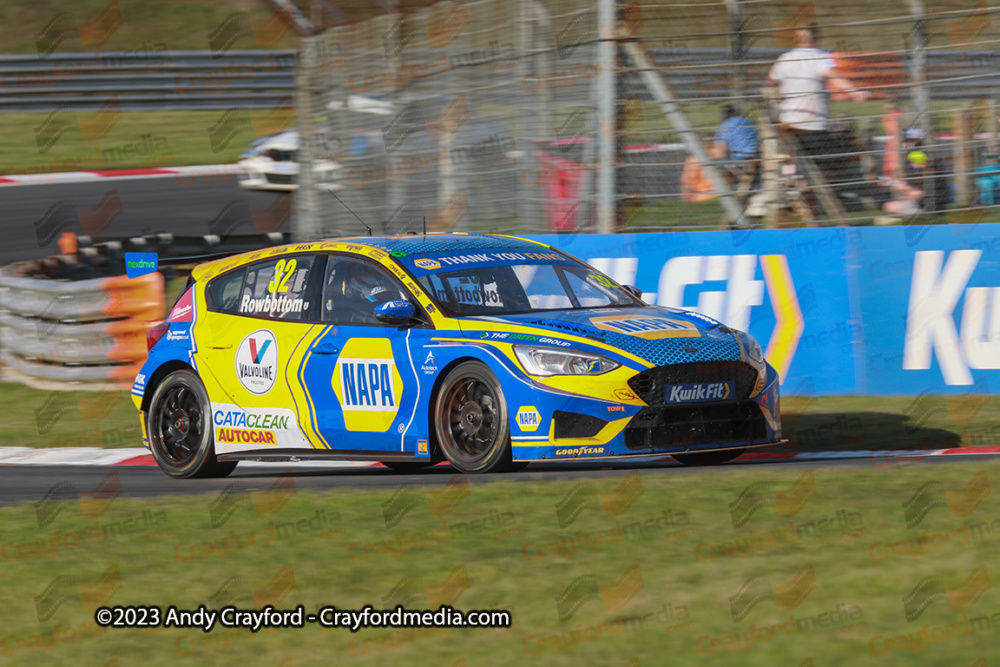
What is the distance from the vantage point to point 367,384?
334 inches

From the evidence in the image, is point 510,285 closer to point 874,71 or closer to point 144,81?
point 874,71

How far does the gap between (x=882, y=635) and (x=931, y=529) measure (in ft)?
4.75

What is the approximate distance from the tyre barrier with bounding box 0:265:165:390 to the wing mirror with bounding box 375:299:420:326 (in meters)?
6.07

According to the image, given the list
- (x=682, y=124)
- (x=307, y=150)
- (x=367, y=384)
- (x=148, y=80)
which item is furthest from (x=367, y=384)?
(x=148, y=80)

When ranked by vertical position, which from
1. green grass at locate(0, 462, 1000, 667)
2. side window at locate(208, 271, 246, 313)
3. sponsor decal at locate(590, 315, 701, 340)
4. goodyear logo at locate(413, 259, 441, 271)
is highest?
goodyear logo at locate(413, 259, 441, 271)

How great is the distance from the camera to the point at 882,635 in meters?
4.50

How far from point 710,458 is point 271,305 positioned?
2.92 meters

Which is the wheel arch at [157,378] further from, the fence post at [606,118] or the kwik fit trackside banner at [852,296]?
the fence post at [606,118]

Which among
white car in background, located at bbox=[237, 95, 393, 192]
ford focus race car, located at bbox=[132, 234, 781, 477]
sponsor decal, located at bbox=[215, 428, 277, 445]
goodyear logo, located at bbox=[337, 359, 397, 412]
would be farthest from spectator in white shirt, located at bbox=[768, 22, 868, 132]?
white car in background, located at bbox=[237, 95, 393, 192]

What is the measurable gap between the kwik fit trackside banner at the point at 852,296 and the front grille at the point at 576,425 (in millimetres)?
3743

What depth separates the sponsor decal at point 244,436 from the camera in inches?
354

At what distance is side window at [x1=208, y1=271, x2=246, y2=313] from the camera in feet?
31.2

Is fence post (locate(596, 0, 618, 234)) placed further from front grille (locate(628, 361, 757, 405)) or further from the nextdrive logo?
front grille (locate(628, 361, 757, 405))

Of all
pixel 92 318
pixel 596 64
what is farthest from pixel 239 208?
pixel 596 64
